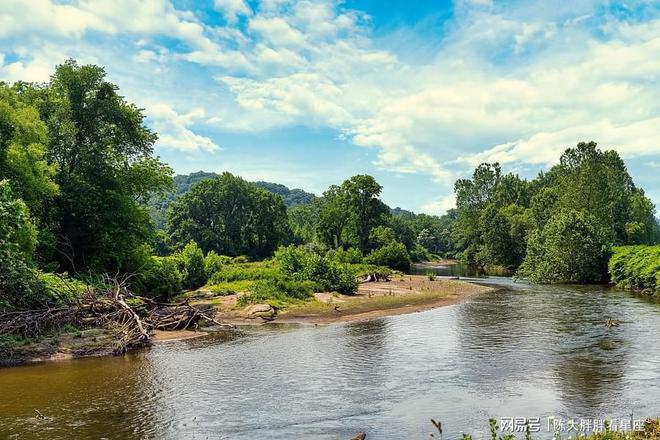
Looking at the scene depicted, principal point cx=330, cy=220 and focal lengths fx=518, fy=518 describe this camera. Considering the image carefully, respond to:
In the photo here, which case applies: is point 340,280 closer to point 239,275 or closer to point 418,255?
point 239,275

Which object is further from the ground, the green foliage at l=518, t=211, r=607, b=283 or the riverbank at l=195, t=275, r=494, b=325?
the green foliage at l=518, t=211, r=607, b=283

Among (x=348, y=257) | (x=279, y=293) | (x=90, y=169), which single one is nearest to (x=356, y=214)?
(x=348, y=257)

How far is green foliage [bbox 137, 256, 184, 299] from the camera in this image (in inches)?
1821

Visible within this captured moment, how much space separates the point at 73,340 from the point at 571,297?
43.0m

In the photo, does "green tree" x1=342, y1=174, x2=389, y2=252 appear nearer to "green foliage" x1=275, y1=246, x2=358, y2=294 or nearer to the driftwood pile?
"green foliage" x1=275, y1=246, x2=358, y2=294

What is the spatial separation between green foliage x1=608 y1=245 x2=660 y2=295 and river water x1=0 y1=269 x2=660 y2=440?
20.9 metres

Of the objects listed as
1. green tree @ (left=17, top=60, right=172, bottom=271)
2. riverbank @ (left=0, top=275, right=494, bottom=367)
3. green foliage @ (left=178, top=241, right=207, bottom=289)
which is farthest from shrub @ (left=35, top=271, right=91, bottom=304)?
green foliage @ (left=178, top=241, right=207, bottom=289)

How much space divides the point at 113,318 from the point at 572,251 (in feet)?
186

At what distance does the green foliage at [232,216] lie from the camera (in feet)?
381

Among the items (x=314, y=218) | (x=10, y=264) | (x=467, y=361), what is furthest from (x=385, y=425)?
(x=314, y=218)

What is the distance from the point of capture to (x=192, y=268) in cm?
5894

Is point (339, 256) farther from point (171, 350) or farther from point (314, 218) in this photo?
point (314, 218)

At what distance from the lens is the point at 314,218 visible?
191875 millimetres

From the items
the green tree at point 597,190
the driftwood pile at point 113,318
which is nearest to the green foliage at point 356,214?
the green tree at point 597,190
